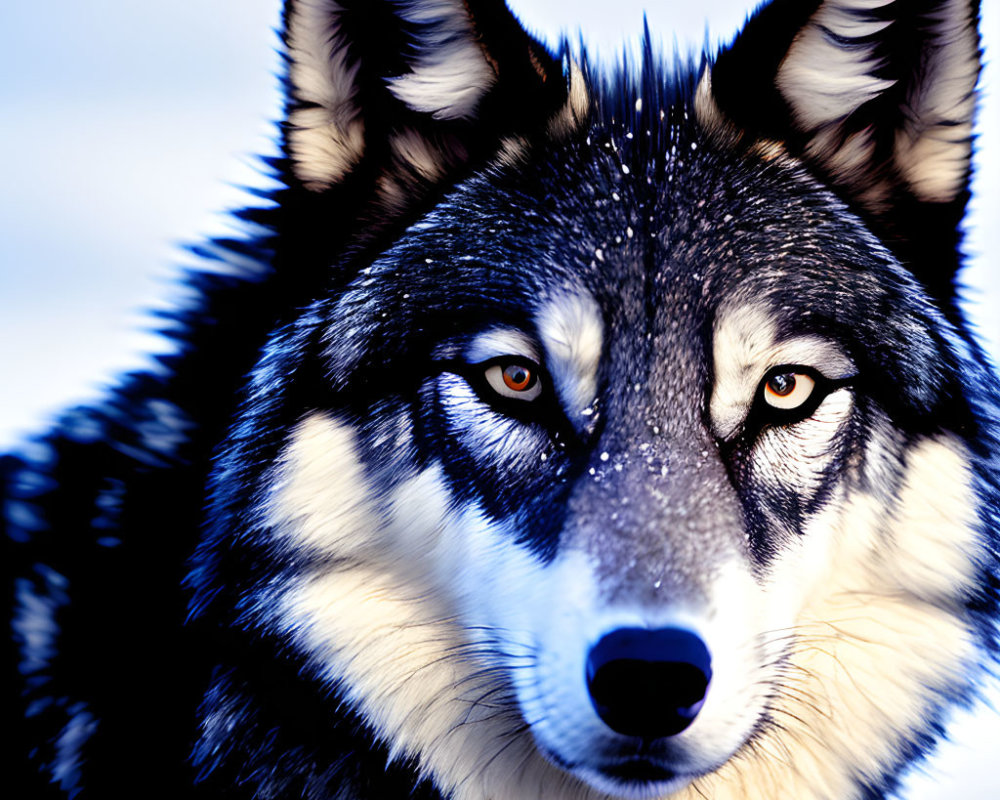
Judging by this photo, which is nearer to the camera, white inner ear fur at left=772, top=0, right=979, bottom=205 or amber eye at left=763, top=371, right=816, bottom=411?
amber eye at left=763, top=371, right=816, bottom=411

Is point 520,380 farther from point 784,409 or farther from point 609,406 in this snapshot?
point 784,409

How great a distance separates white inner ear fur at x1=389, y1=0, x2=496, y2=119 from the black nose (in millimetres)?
1496

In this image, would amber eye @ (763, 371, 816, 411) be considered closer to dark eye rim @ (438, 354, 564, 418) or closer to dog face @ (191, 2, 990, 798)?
dog face @ (191, 2, 990, 798)

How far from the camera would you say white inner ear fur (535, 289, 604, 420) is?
215 cm

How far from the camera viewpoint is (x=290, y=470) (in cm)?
232

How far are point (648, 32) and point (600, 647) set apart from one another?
1.92 meters

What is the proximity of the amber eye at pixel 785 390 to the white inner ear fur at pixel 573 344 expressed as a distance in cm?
43

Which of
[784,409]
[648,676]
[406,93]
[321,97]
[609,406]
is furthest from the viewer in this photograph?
[406,93]

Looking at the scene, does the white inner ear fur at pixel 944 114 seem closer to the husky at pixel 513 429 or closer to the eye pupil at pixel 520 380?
the husky at pixel 513 429

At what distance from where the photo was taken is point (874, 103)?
254 cm

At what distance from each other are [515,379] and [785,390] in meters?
0.65

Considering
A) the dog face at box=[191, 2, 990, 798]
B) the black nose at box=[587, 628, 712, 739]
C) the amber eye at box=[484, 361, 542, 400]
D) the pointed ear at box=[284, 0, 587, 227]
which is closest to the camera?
the black nose at box=[587, 628, 712, 739]

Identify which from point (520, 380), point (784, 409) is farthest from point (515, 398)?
point (784, 409)

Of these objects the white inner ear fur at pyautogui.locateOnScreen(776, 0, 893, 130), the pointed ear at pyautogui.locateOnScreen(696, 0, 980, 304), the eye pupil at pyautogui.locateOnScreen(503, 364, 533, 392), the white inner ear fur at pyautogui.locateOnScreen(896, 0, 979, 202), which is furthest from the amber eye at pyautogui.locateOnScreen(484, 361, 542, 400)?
the white inner ear fur at pyautogui.locateOnScreen(896, 0, 979, 202)
